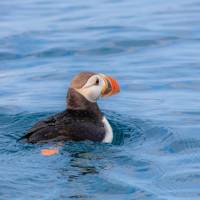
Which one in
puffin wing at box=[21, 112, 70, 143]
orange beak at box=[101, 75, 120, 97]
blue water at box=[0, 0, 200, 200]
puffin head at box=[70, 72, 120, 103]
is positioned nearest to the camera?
blue water at box=[0, 0, 200, 200]

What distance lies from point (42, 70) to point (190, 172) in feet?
18.6

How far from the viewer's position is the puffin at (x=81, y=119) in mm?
8680

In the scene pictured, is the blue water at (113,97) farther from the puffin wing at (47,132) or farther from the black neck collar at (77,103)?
the black neck collar at (77,103)

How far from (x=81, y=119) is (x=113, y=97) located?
8.64ft

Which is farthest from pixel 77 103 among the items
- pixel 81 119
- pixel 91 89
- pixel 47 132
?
pixel 47 132

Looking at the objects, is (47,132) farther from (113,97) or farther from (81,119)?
(113,97)

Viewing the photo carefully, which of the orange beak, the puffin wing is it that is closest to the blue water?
the puffin wing

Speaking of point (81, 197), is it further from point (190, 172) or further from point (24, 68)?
point (24, 68)

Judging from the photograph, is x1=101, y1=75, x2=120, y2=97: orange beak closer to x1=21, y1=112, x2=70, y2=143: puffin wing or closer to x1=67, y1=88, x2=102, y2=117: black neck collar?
x1=67, y1=88, x2=102, y2=117: black neck collar

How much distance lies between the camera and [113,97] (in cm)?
1179

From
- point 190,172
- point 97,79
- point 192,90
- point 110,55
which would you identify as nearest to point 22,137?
point 97,79

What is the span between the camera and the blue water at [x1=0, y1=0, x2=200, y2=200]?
307 inches

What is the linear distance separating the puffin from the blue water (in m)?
0.14

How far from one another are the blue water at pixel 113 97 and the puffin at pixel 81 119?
142 millimetres
